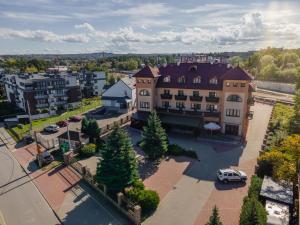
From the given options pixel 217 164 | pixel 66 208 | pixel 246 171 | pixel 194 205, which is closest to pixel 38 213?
pixel 66 208

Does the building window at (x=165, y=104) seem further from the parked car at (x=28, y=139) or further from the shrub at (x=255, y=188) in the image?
the parked car at (x=28, y=139)

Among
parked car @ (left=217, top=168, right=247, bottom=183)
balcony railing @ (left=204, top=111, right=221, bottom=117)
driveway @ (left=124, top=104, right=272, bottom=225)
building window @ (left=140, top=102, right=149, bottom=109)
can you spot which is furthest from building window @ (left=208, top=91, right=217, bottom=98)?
parked car @ (left=217, top=168, right=247, bottom=183)

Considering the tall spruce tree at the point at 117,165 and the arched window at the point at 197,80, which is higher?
the arched window at the point at 197,80

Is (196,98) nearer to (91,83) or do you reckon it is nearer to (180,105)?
(180,105)

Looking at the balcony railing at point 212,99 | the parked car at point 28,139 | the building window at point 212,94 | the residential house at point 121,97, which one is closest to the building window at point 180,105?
the balcony railing at point 212,99

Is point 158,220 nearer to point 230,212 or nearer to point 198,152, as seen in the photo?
point 230,212

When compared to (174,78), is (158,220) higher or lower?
lower
